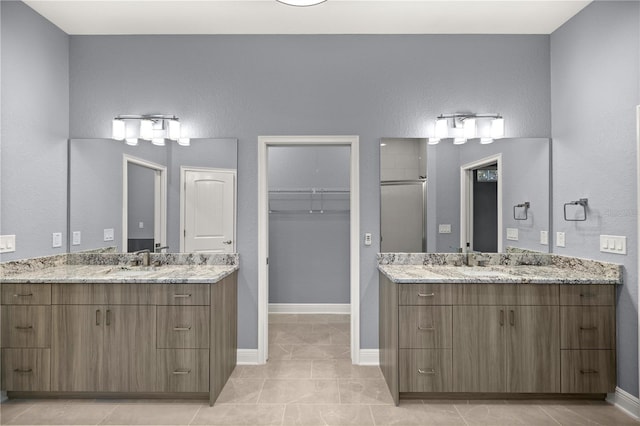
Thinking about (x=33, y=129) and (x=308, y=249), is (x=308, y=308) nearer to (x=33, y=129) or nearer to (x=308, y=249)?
(x=308, y=249)

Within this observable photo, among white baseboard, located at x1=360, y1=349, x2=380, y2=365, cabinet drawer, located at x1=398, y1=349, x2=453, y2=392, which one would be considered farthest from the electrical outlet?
white baseboard, located at x1=360, y1=349, x2=380, y2=365

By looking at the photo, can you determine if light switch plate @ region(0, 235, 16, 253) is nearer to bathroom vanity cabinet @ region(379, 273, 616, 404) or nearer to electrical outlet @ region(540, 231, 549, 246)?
bathroom vanity cabinet @ region(379, 273, 616, 404)

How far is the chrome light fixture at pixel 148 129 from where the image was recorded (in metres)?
2.91

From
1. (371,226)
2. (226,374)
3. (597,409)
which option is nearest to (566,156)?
(371,226)

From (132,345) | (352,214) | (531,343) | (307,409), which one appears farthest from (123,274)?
(531,343)

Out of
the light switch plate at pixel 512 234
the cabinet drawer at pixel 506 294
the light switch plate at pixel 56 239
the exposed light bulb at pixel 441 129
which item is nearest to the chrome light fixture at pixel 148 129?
the light switch plate at pixel 56 239

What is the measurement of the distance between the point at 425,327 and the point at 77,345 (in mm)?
2309

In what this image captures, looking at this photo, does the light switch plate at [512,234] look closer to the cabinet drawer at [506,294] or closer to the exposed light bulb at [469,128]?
the cabinet drawer at [506,294]

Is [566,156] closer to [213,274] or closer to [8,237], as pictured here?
[213,274]

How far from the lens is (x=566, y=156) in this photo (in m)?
2.78

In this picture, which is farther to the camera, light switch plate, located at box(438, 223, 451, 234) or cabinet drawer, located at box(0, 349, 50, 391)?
light switch plate, located at box(438, 223, 451, 234)

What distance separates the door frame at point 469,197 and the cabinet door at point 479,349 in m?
0.75

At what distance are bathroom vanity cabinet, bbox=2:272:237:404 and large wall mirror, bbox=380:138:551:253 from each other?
5.36 feet

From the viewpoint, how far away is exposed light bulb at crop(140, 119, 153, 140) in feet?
9.51
